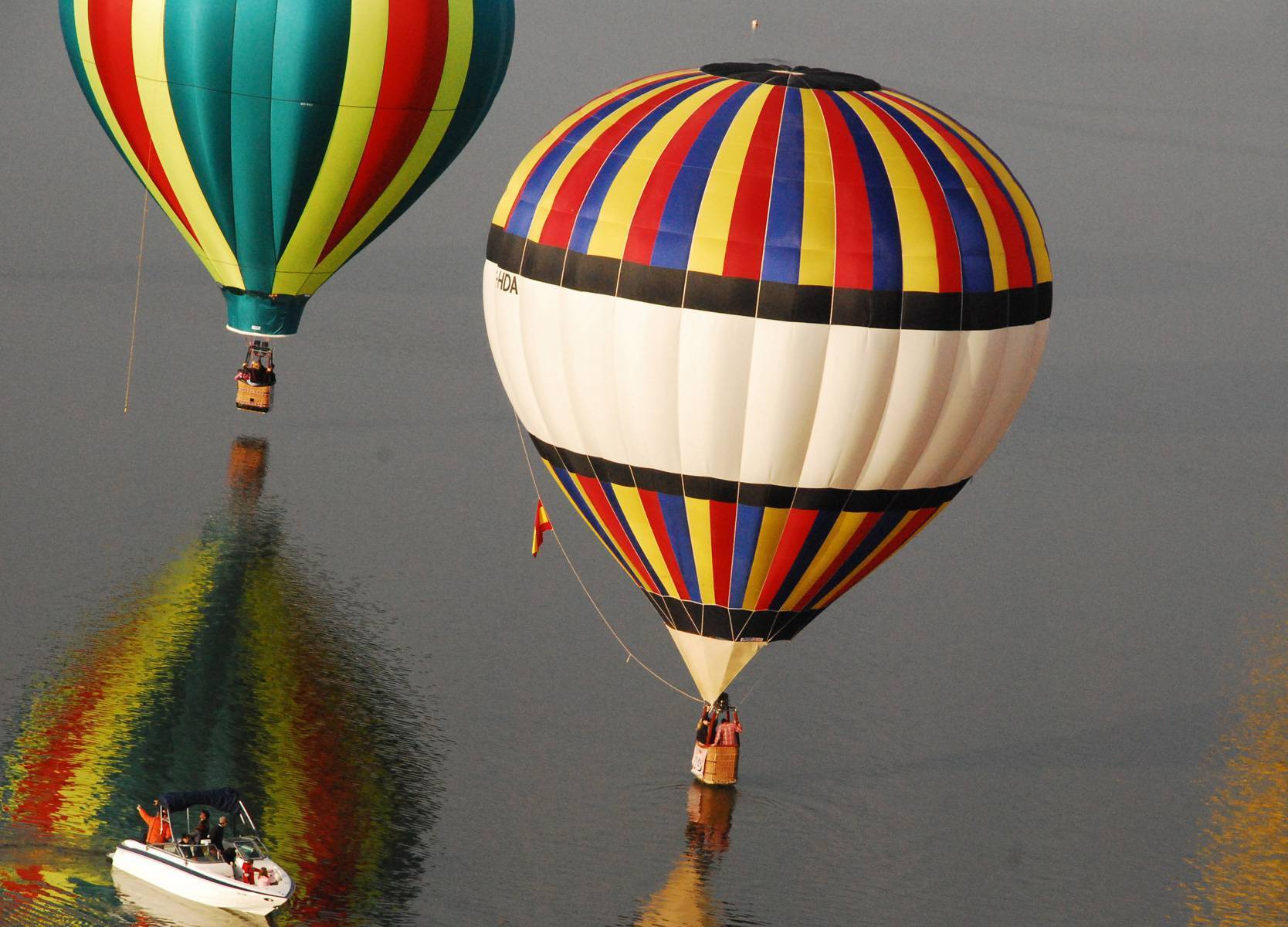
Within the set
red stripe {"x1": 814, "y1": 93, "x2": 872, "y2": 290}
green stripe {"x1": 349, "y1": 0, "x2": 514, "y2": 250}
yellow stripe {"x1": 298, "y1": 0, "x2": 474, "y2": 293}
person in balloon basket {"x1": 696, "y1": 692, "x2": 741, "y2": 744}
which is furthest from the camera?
green stripe {"x1": 349, "y1": 0, "x2": 514, "y2": 250}

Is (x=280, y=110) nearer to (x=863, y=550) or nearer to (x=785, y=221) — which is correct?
(x=785, y=221)

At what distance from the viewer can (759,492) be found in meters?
36.8

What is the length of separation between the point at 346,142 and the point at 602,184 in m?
17.0

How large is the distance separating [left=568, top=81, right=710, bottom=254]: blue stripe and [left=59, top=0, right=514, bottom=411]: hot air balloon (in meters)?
15.9

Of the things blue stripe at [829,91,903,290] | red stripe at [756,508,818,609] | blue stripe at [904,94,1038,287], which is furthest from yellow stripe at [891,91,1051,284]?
red stripe at [756,508,818,609]

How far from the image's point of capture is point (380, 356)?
3034 inches

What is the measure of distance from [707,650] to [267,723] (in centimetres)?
937

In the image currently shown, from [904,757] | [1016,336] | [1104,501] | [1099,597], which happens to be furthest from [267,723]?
[1104,501]

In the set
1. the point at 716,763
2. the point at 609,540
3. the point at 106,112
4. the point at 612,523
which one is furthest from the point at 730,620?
the point at 106,112

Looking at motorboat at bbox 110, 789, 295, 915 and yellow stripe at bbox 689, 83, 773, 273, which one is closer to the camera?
motorboat at bbox 110, 789, 295, 915

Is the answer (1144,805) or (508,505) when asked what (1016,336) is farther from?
(508,505)

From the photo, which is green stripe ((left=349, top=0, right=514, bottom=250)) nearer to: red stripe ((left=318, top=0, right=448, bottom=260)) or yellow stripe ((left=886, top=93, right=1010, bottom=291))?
red stripe ((left=318, top=0, right=448, bottom=260))

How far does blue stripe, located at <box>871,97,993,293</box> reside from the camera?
35938 millimetres

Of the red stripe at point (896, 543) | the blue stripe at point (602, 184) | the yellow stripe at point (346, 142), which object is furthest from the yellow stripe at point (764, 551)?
the yellow stripe at point (346, 142)
